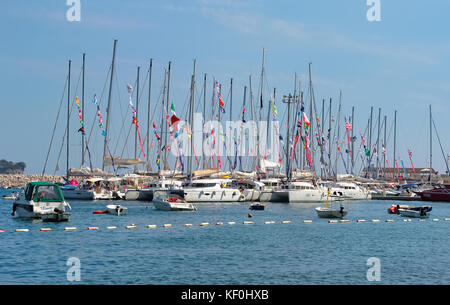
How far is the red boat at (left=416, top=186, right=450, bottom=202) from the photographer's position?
105500 millimetres

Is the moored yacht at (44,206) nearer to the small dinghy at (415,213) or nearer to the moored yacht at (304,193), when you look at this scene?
the small dinghy at (415,213)

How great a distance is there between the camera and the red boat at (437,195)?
10550 centimetres

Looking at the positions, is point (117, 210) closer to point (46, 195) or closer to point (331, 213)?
point (46, 195)

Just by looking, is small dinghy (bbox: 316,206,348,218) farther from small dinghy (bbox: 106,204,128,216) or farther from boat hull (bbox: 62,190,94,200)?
boat hull (bbox: 62,190,94,200)

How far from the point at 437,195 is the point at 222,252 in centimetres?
7956

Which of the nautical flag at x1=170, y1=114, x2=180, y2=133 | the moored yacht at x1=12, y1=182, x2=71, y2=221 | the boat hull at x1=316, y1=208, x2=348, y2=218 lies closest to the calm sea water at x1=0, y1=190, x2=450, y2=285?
the moored yacht at x1=12, y1=182, x2=71, y2=221

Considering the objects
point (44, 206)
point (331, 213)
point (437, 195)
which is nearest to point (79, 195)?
point (44, 206)

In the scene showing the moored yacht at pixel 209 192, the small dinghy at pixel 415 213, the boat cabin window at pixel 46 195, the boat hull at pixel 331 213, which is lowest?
the small dinghy at pixel 415 213

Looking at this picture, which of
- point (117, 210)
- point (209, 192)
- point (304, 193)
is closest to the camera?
point (117, 210)

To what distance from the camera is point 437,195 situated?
106688mm

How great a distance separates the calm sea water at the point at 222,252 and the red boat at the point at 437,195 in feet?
159

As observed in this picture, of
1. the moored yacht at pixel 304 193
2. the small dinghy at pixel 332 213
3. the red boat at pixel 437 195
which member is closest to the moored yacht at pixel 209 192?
the moored yacht at pixel 304 193

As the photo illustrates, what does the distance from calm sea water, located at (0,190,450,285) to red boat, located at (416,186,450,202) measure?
4849cm
